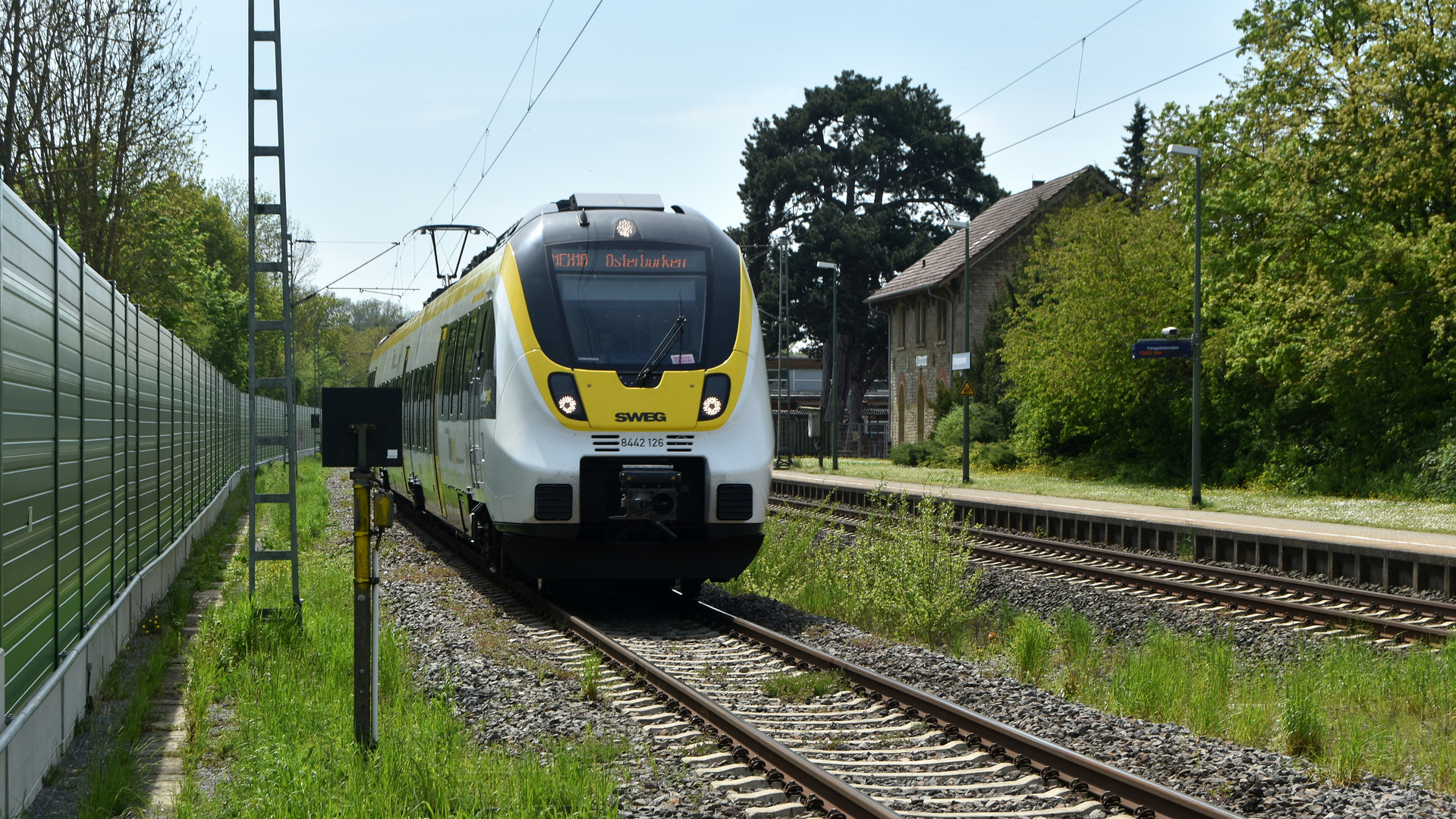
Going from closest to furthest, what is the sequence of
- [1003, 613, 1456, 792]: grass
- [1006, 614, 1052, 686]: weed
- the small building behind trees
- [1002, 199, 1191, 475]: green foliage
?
[1003, 613, 1456, 792]: grass → [1006, 614, 1052, 686]: weed → [1002, 199, 1191, 475]: green foliage → the small building behind trees

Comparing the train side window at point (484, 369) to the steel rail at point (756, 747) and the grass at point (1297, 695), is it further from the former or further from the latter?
the grass at point (1297, 695)

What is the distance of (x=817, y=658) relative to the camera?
30.7 ft

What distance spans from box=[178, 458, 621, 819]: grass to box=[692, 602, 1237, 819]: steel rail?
6.21 feet

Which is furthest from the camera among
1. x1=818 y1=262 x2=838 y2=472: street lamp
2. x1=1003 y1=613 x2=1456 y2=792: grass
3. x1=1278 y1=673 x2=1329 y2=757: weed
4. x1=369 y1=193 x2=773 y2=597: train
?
x1=818 y1=262 x2=838 y2=472: street lamp

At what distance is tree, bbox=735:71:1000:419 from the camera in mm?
62844

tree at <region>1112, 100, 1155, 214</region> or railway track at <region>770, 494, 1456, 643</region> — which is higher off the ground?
tree at <region>1112, 100, 1155, 214</region>

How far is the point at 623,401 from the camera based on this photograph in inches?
447

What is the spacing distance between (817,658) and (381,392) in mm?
4000

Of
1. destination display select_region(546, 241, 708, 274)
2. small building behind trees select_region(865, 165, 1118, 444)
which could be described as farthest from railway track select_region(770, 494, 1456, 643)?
small building behind trees select_region(865, 165, 1118, 444)

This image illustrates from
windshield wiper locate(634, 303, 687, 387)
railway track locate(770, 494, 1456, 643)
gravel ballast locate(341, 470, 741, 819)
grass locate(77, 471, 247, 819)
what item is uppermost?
windshield wiper locate(634, 303, 687, 387)

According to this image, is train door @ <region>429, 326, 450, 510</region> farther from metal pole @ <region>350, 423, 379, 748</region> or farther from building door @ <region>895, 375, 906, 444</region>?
building door @ <region>895, 375, 906, 444</region>

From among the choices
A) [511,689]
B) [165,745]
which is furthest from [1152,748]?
[165,745]

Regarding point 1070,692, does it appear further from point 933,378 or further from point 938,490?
point 933,378

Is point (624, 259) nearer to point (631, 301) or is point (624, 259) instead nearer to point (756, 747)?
point (631, 301)
